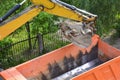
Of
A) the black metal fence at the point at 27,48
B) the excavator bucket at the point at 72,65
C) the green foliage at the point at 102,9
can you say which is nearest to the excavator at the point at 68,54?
the excavator bucket at the point at 72,65

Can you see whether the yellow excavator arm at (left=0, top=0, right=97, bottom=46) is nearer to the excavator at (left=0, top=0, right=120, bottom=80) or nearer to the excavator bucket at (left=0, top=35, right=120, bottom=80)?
the excavator at (left=0, top=0, right=120, bottom=80)

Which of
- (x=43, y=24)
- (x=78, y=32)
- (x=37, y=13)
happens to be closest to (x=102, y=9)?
(x=43, y=24)

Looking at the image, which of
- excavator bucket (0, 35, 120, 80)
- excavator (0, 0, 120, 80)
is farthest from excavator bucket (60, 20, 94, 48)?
excavator bucket (0, 35, 120, 80)

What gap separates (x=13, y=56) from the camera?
1049 cm

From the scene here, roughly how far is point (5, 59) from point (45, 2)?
336 cm

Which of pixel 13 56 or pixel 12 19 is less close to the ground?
pixel 12 19

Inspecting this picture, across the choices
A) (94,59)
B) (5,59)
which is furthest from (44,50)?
(94,59)

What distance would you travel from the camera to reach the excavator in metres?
7.50

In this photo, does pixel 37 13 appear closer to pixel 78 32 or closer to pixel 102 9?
pixel 78 32

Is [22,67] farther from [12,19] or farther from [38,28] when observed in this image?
[38,28]

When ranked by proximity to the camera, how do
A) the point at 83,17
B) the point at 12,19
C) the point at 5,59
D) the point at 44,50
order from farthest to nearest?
the point at 44,50
the point at 5,59
the point at 83,17
the point at 12,19

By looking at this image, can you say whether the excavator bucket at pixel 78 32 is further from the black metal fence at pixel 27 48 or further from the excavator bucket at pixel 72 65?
the black metal fence at pixel 27 48

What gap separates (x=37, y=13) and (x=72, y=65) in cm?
236

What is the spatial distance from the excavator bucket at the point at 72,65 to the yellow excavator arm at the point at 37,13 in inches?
41.7
